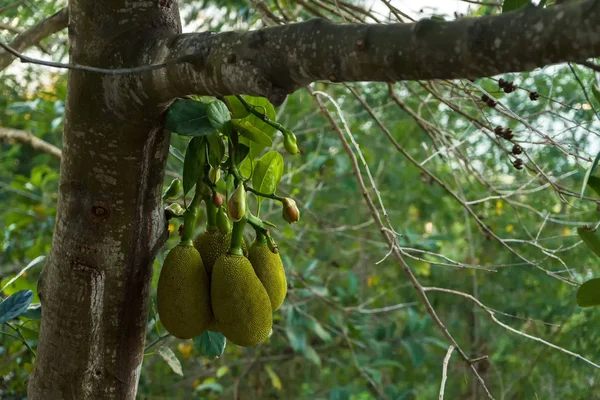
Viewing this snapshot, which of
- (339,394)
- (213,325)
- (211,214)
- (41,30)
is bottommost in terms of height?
(339,394)

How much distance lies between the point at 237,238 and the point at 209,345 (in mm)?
205

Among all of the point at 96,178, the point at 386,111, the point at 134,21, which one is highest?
the point at 386,111

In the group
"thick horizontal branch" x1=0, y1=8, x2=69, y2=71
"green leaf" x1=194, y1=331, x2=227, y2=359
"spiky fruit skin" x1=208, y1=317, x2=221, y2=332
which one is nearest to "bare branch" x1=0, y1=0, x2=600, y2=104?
"spiky fruit skin" x1=208, y1=317, x2=221, y2=332

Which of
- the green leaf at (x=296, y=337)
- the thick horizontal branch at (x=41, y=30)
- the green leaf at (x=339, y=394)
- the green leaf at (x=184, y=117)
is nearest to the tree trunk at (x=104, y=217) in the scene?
the green leaf at (x=184, y=117)

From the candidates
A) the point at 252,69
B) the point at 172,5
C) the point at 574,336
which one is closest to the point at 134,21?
the point at 172,5

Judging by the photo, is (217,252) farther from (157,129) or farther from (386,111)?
(386,111)

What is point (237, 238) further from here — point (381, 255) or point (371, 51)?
point (381, 255)

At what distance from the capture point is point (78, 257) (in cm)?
65

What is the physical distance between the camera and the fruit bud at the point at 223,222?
27.9 inches

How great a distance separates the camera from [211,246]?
2.34 feet

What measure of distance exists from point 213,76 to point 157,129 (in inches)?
5.2

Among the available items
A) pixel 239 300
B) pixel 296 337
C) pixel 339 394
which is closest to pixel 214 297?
pixel 239 300

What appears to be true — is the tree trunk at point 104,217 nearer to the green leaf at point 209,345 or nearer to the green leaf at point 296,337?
the green leaf at point 209,345

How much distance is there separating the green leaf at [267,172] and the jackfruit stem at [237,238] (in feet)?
0.23
